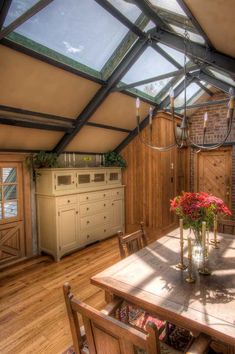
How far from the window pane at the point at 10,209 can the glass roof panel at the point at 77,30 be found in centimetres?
248

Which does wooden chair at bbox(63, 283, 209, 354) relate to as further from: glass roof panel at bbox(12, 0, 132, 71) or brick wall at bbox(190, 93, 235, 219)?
brick wall at bbox(190, 93, 235, 219)

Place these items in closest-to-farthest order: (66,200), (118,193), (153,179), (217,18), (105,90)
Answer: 1. (217,18)
2. (105,90)
3. (66,200)
4. (153,179)
5. (118,193)

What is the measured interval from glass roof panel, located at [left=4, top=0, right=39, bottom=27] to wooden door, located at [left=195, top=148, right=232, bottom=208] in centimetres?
466

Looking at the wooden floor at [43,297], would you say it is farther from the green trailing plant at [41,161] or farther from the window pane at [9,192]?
the green trailing plant at [41,161]

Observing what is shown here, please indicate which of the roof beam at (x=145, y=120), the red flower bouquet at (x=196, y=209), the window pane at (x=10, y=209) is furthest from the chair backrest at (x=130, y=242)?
the roof beam at (x=145, y=120)

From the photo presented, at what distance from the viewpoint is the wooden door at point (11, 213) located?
3.80 meters

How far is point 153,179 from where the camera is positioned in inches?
196

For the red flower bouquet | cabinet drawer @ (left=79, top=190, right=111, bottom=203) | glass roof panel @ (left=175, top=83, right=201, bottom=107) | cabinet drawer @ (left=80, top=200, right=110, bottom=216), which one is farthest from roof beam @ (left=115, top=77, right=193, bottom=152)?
the red flower bouquet

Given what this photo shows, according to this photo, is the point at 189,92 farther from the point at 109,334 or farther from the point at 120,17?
→ the point at 109,334

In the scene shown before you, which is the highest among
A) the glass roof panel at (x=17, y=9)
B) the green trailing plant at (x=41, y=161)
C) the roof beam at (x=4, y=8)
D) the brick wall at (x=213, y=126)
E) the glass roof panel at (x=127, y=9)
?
the glass roof panel at (x=127, y=9)

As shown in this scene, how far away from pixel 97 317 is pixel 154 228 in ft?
13.4

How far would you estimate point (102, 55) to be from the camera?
3285 millimetres

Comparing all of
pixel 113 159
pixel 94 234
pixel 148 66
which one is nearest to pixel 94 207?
pixel 94 234

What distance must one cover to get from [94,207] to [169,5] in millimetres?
3454
